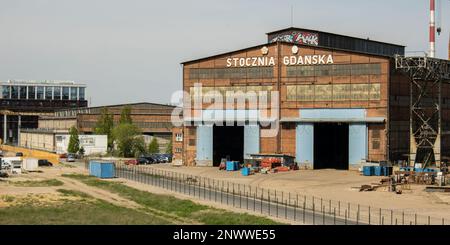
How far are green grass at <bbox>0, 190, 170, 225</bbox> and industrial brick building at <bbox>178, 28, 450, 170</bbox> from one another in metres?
46.9

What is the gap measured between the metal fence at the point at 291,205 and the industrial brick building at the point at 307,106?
19.0m

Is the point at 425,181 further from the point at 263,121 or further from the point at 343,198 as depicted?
the point at 263,121

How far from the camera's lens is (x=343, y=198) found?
229 ft

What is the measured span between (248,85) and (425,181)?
34489 mm

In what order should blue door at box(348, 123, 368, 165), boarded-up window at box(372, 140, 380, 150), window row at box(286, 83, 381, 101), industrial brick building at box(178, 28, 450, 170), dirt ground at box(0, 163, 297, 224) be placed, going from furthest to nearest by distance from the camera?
blue door at box(348, 123, 368, 165) → industrial brick building at box(178, 28, 450, 170) → window row at box(286, 83, 381, 101) → boarded-up window at box(372, 140, 380, 150) → dirt ground at box(0, 163, 297, 224)

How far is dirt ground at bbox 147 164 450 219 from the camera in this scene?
64.6 meters

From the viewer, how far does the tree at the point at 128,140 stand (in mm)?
139375

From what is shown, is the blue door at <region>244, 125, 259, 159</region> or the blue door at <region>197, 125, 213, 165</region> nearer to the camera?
the blue door at <region>244, 125, 259, 159</region>

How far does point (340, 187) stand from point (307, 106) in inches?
994

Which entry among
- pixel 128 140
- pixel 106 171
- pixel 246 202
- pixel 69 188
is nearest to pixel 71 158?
pixel 128 140

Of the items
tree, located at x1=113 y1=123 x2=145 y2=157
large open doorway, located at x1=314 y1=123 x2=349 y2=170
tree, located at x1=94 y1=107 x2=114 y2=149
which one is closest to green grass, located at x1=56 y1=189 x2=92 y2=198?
large open doorway, located at x1=314 y1=123 x2=349 y2=170

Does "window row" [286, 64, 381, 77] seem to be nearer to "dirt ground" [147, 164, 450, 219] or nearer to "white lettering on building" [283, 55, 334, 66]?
"white lettering on building" [283, 55, 334, 66]

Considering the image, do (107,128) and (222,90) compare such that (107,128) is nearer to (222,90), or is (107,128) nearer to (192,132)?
(192,132)
